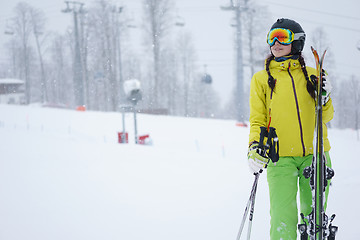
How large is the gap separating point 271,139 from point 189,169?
157 inches

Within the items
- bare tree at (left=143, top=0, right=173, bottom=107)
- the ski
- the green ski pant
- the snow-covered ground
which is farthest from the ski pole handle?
bare tree at (left=143, top=0, right=173, bottom=107)

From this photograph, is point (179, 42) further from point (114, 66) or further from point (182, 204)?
point (182, 204)

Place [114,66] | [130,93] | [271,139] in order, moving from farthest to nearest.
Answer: [114,66], [130,93], [271,139]

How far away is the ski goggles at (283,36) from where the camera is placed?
2.25 meters

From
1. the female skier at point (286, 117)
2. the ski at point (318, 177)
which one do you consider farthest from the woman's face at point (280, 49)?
the ski at point (318, 177)

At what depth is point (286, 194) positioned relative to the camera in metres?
2.19

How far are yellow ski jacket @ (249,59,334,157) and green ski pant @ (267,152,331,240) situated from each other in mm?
77

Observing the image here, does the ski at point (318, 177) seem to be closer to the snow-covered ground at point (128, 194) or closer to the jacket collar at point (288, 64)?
the jacket collar at point (288, 64)

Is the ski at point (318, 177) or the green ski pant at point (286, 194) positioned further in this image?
the green ski pant at point (286, 194)

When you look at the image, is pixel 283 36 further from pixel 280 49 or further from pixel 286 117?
pixel 286 117

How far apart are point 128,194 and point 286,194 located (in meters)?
2.88

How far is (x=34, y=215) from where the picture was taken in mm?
3811

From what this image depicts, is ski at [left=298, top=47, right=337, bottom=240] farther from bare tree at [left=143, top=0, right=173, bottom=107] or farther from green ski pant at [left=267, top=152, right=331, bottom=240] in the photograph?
bare tree at [left=143, top=0, right=173, bottom=107]

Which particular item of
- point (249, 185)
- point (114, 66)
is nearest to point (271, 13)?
point (114, 66)
